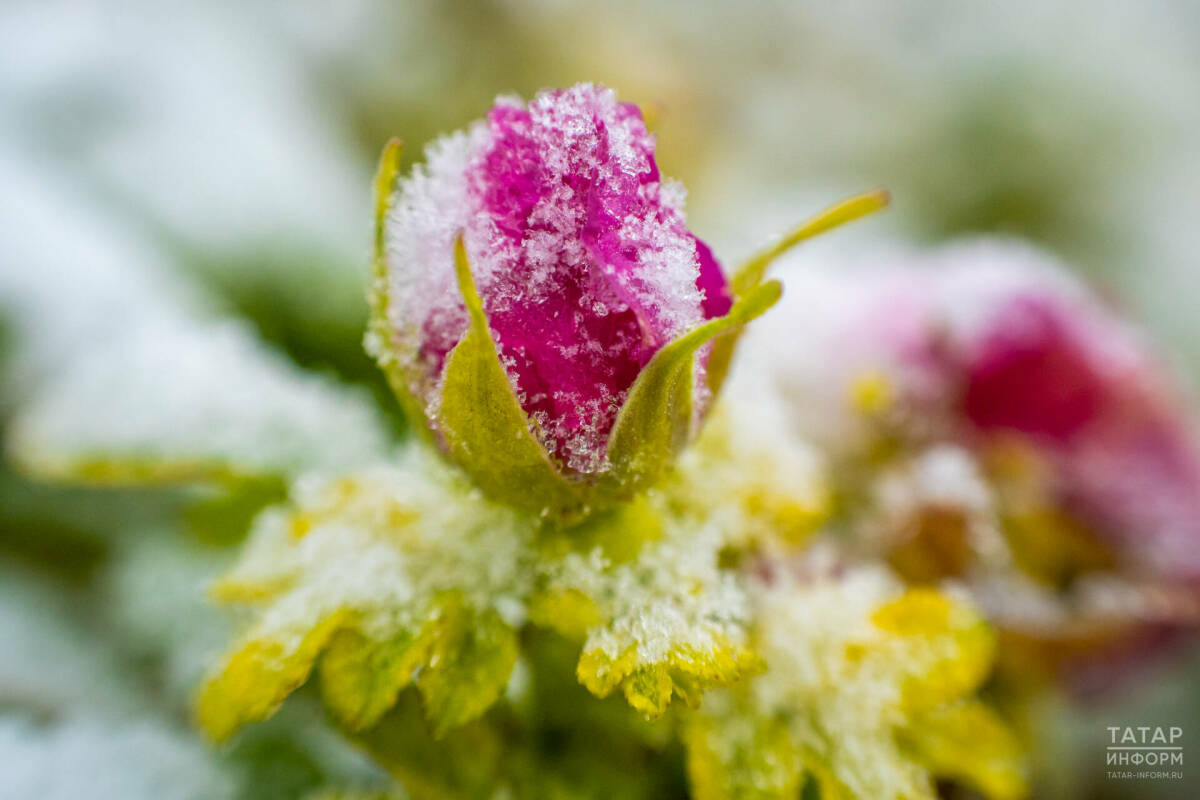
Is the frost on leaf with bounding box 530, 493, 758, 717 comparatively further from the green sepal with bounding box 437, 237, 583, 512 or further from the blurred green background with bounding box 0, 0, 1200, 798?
the blurred green background with bounding box 0, 0, 1200, 798

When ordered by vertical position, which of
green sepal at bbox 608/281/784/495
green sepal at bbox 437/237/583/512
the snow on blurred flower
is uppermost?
the snow on blurred flower

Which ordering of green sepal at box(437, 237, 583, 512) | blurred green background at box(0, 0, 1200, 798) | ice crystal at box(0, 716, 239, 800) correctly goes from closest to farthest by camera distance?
green sepal at box(437, 237, 583, 512) → ice crystal at box(0, 716, 239, 800) → blurred green background at box(0, 0, 1200, 798)

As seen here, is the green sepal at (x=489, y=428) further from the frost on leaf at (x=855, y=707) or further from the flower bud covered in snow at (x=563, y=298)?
the frost on leaf at (x=855, y=707)

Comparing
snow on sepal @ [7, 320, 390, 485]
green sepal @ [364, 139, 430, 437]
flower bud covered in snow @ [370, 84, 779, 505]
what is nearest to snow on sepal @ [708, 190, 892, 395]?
flower bud covered in snow @ [370, 84, 779, 505]

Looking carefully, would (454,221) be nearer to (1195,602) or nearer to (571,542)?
(571,542)

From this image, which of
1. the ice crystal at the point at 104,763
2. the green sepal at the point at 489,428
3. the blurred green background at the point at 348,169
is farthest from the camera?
the blurred green background at the point at 348,169

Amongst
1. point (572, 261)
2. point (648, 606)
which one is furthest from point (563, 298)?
point (648, 606)

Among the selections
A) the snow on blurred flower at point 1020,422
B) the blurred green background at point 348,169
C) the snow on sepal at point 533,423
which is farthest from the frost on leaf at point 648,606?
the snow on blurred flower at point 1020,422
